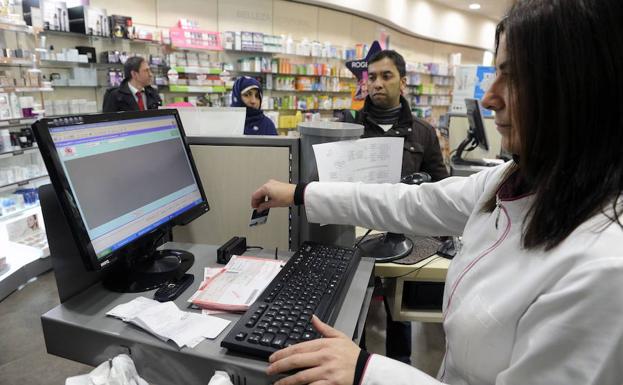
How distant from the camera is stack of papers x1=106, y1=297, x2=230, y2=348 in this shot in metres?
0.82

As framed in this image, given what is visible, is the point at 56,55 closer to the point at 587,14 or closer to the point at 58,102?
the point at 58,102

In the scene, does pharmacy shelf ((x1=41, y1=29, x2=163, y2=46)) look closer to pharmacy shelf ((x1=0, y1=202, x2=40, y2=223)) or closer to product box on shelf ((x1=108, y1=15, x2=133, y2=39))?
product box on shelf ((x1=108, y1=15, x2=133, y2=39))

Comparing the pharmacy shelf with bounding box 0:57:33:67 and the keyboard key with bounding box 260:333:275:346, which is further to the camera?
the pharmacy shelf with bounding box 0:57:33:67

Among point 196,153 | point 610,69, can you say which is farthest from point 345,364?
point 196,153

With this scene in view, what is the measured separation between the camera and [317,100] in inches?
271

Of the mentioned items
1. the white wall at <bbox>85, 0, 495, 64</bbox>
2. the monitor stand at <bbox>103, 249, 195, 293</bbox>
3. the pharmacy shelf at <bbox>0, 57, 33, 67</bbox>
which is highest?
the white wall at <bbox>85, 0, 495, 64</bbox>

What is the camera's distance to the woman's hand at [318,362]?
0.71 m

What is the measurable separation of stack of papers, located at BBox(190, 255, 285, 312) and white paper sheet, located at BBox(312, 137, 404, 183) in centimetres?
33

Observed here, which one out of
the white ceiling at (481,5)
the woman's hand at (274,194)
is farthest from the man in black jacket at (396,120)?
the white ceiling at (481,5)

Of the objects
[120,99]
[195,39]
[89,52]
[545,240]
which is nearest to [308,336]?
[545,240]

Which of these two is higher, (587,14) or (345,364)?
(587,14)

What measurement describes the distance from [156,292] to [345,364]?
0.53 metres

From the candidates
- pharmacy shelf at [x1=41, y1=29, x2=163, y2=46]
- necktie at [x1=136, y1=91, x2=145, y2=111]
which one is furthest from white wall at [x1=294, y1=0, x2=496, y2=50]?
necktie at [x1=136, y1=91, x2=145, y2=111]

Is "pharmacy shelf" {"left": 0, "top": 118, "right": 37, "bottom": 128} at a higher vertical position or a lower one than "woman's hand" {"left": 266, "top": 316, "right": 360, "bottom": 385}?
higher
